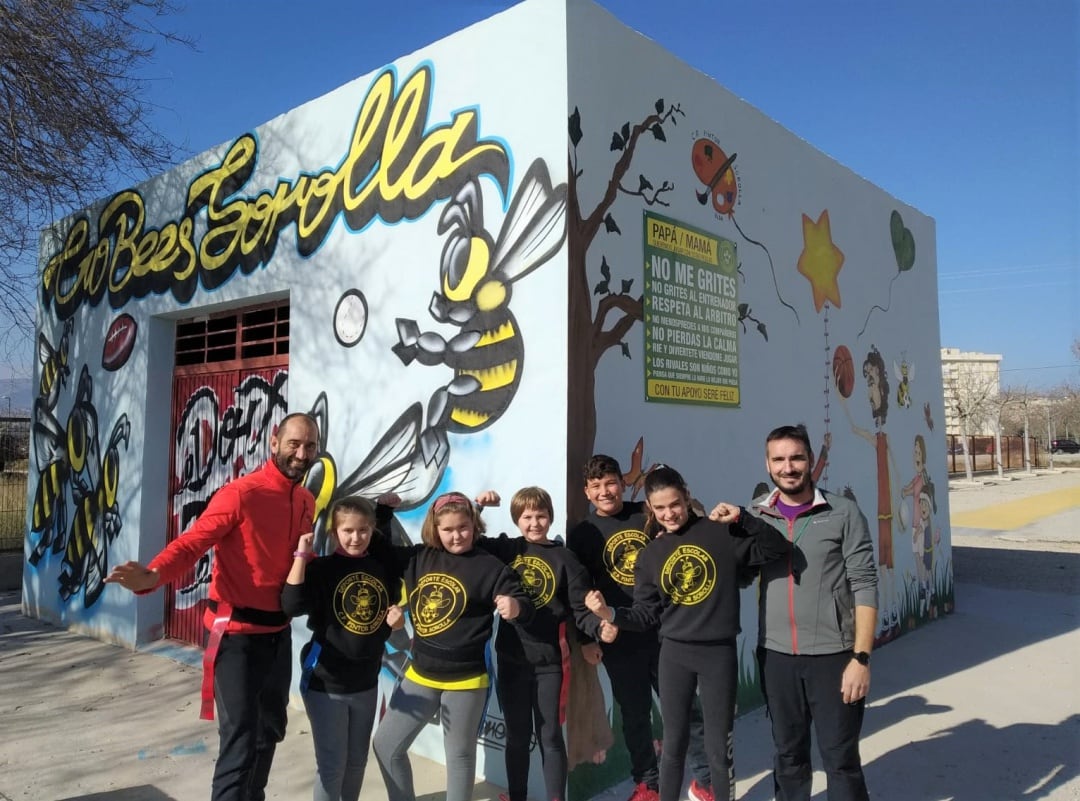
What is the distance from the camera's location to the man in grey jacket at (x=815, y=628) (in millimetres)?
3137

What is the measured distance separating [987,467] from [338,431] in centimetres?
4300

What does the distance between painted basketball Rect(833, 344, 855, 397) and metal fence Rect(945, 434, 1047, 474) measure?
112 ft

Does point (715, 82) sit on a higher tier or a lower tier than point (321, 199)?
higher

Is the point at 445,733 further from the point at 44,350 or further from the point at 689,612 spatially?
the point at 44,350

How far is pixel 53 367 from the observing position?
8.35m

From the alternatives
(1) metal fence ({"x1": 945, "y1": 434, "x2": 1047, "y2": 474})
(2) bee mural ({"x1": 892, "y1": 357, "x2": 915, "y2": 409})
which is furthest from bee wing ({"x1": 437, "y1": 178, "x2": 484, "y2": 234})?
(1) metal fence ({"x1": 945, "y1": 434, "x2": 1047, "y2": 474})

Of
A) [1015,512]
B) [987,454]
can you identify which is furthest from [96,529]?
[987,454]

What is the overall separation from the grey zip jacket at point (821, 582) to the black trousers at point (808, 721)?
7 centimetres

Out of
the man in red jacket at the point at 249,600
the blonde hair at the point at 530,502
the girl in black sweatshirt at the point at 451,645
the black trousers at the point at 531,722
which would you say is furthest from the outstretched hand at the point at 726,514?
the man in red jacket at the point at 249,600

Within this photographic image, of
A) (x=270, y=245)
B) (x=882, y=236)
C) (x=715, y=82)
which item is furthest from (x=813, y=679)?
(x=882, y=236)

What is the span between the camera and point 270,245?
592 centimetres

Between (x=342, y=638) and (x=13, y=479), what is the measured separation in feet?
36.2

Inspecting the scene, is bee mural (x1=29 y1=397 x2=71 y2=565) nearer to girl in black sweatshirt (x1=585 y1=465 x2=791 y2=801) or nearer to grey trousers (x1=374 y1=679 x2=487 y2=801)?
grey trousers (x1=374 y1=679 x2=487 y2=801)

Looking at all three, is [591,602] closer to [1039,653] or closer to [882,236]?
[1039,653]
